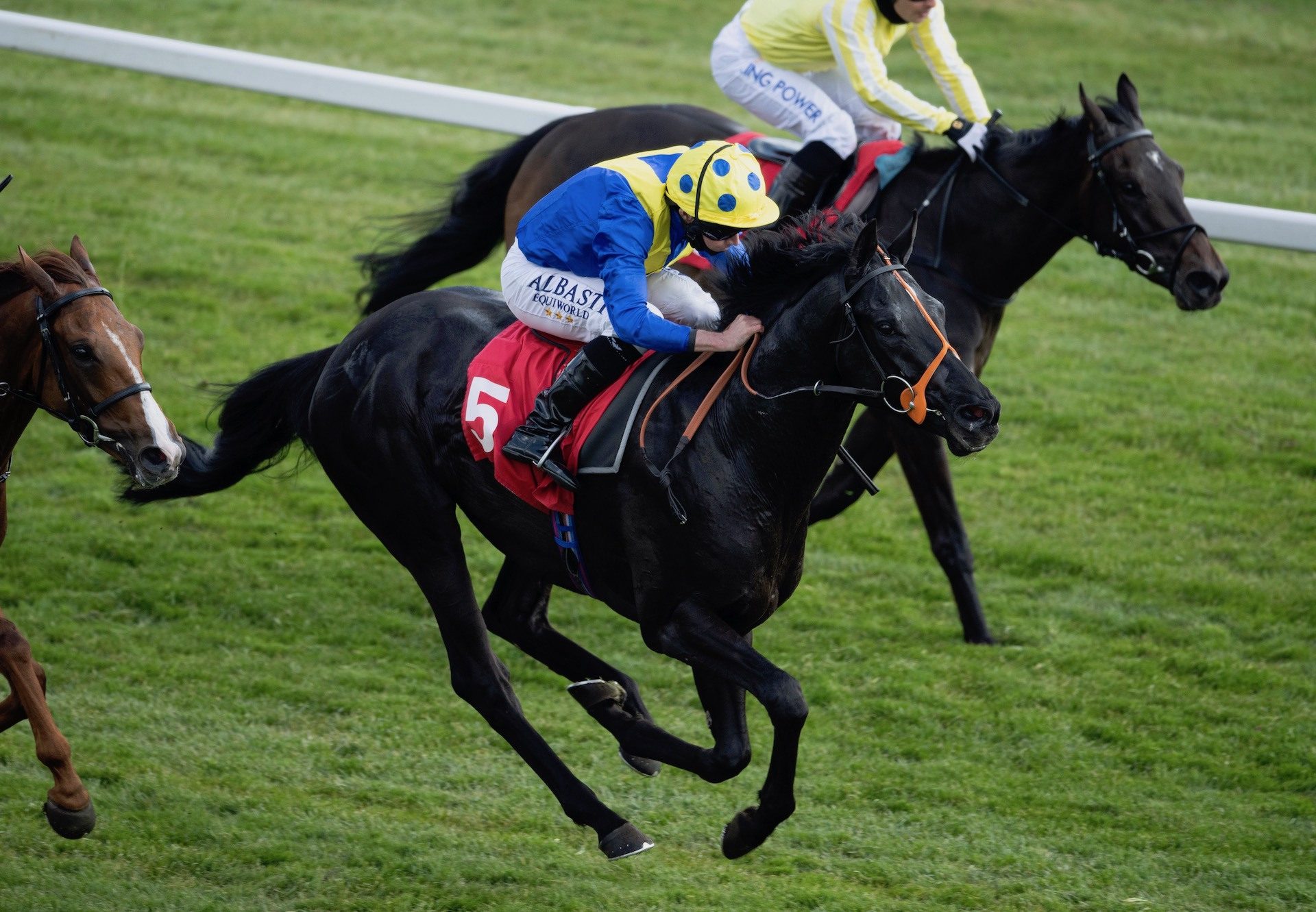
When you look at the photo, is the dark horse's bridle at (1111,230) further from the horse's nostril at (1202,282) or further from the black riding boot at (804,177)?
the black riding boot at (804,177)

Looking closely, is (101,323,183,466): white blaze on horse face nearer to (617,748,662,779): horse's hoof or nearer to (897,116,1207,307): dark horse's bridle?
(617,748,662,779): horse's hoof

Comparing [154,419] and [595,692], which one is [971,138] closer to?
[595,692]

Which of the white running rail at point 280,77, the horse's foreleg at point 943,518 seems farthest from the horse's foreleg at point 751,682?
the white running rail at point 280,77

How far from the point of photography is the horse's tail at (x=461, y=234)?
7676 mm

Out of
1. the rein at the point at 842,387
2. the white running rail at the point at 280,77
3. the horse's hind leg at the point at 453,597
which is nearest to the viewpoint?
the rein at the point at 842,387

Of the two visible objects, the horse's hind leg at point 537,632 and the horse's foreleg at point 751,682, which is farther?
the horse's hind leg at point 537,632

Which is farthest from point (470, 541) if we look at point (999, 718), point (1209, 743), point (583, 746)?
point (1209, 743)

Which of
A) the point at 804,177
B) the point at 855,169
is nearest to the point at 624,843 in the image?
the point at 804,177

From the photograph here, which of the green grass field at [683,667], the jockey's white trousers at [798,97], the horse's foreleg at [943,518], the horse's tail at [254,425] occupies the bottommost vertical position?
the green grass field at [683,667]

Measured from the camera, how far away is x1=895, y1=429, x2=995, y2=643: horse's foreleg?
6496 mm

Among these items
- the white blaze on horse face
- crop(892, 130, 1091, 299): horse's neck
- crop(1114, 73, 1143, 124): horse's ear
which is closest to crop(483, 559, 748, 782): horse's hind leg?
the white blaze on horse face

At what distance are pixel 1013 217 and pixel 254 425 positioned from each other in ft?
10.6

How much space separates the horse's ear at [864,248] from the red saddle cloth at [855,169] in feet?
8.35

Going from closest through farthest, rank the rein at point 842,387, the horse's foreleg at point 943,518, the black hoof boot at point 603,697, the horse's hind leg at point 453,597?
the rein at point 842,387 < the horse's hind leg at point 453,597 < the black hoof boot at point 603,697 < the horse's foreleg at point 943,518
